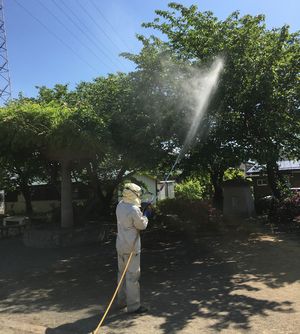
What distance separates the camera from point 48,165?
16.2 meters

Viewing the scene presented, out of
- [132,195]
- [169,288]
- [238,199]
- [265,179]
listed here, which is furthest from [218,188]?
[132,195]

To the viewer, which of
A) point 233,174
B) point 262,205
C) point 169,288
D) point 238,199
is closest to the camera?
point 169,288

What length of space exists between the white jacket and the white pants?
0.13 m

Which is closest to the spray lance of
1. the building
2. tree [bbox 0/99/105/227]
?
tree [bbox 0/99/105/227]

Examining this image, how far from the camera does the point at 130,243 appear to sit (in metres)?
6.53

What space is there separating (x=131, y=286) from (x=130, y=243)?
0.60m

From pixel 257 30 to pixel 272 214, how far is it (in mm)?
8721

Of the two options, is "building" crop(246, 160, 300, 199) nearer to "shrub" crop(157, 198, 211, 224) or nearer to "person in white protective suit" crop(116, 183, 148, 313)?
"shrub" crop(157, 198, 211, 224)

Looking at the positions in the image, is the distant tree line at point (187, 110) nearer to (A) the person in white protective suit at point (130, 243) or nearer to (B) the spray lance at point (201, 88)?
(B) the spray lance at point (201, 88)

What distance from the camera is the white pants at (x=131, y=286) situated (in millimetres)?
6402

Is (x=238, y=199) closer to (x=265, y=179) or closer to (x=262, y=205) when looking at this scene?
(x=262, y=205)

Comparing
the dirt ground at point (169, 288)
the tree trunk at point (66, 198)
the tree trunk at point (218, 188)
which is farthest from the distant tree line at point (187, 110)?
Answer: the tree trunk at point (218, 188)

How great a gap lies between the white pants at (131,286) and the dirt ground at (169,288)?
0.22m

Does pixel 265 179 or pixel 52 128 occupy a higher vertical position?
pixel 52 128
